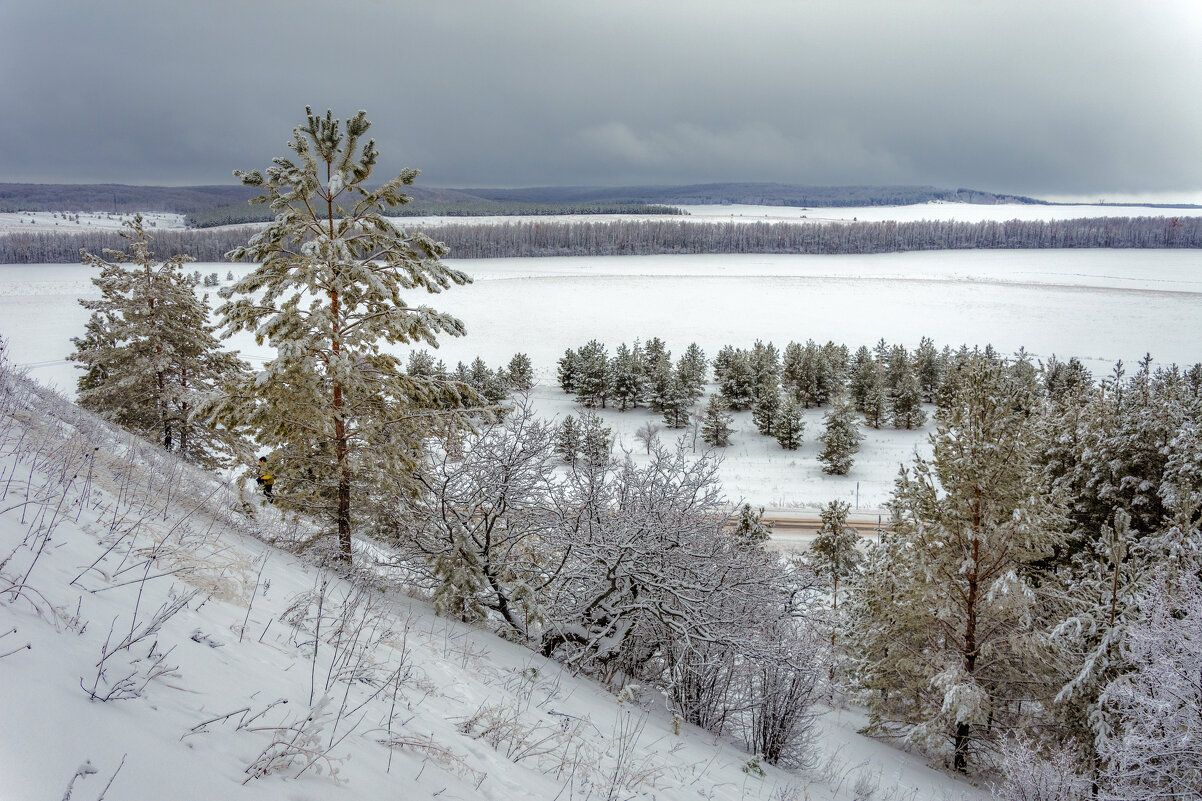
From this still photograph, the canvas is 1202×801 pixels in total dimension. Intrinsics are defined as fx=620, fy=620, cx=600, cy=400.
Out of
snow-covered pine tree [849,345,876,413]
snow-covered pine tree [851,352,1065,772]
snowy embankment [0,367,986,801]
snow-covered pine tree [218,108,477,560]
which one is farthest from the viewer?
snow-covered pine tree [849,345,876,413]

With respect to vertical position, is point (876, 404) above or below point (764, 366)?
below

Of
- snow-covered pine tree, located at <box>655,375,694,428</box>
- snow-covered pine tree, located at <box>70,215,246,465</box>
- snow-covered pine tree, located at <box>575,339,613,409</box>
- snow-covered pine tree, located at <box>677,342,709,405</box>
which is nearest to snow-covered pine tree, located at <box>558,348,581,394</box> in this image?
snow-covered pine tree, located at <box>575,339,613,409</box>

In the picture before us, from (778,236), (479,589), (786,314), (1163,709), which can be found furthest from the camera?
(778,236)

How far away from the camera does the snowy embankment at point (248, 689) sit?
259 centimetres

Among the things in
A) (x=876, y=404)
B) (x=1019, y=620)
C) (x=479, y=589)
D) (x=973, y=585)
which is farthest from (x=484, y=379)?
(x=479, y=589)

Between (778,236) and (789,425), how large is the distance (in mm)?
130609

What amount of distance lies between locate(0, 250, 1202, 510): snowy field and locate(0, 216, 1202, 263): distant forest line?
18337 millimetres

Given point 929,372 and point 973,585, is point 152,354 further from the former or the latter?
point 929,372

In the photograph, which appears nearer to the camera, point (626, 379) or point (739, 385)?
point (739, 385)

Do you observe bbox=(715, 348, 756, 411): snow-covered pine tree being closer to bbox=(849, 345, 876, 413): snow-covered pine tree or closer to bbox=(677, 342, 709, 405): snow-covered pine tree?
bbox=(677, 342, 709, 405): snow-covered pine tree

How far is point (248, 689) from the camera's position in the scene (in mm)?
3547

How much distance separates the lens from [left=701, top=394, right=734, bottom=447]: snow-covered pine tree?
4259 centimetres

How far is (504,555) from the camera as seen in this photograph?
8.93m

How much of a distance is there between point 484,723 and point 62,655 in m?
2.96
